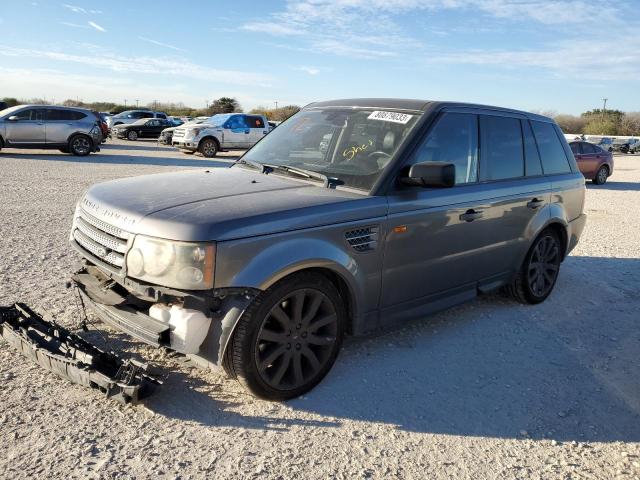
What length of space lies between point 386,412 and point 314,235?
117 centimetres

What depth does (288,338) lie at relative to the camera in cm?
340

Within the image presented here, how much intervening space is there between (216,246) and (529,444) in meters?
2.10

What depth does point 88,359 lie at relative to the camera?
313cm

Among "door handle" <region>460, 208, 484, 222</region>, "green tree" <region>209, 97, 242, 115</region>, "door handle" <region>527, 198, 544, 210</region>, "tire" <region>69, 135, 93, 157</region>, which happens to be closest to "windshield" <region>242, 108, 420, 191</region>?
"door handle" <region>460, 208, 484, 222</region>

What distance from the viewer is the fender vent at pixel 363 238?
3.53m

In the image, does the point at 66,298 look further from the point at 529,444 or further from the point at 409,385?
the point at 529,444

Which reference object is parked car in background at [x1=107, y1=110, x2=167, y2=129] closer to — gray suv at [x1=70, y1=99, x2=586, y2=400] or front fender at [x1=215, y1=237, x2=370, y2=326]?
gray suv at [x1=70, y1=99, x2=586, y2=400]

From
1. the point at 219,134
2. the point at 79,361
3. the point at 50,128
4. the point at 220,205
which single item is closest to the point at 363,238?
the point at 220,205

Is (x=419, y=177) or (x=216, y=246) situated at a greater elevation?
(x=419, y=177)

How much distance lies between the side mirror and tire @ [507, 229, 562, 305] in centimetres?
200

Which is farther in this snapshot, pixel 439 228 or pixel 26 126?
pixel 26 126

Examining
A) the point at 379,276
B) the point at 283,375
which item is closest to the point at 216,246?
the point at 283,375

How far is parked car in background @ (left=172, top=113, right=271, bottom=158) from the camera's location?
69.0ft

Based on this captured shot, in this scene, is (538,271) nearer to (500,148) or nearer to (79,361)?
(500,148)
